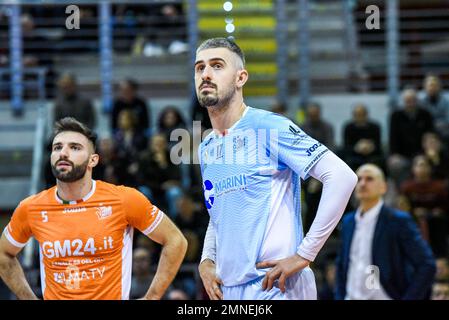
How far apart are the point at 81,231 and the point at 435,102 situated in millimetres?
9409

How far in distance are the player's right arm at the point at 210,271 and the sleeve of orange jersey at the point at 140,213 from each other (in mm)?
722

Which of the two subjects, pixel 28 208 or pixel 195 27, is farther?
pixel 195 27

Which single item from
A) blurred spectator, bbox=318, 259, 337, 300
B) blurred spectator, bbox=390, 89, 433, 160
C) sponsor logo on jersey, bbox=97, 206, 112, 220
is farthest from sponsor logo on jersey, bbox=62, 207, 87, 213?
blurred spectator, bbox=390, 89, 433, 160

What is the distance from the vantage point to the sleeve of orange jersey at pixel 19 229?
724 cm

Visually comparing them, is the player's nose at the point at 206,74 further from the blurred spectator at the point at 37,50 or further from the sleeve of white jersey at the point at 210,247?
the blurred spectator at the point at 37,50

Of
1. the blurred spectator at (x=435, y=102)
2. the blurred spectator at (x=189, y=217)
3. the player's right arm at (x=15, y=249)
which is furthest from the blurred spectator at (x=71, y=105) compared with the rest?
the player's right arm at (x=15, y=249)

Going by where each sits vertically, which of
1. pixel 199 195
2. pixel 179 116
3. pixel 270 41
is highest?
pixel 270 41

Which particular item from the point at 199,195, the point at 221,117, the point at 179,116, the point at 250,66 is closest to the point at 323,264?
the point at 199,195

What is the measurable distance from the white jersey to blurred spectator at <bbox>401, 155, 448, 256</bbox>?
6.77 metres

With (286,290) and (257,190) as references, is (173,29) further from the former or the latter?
(286,290)

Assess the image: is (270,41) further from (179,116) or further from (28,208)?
(28,208)

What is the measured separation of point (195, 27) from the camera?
15.6 metres

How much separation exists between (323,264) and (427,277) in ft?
11.6
